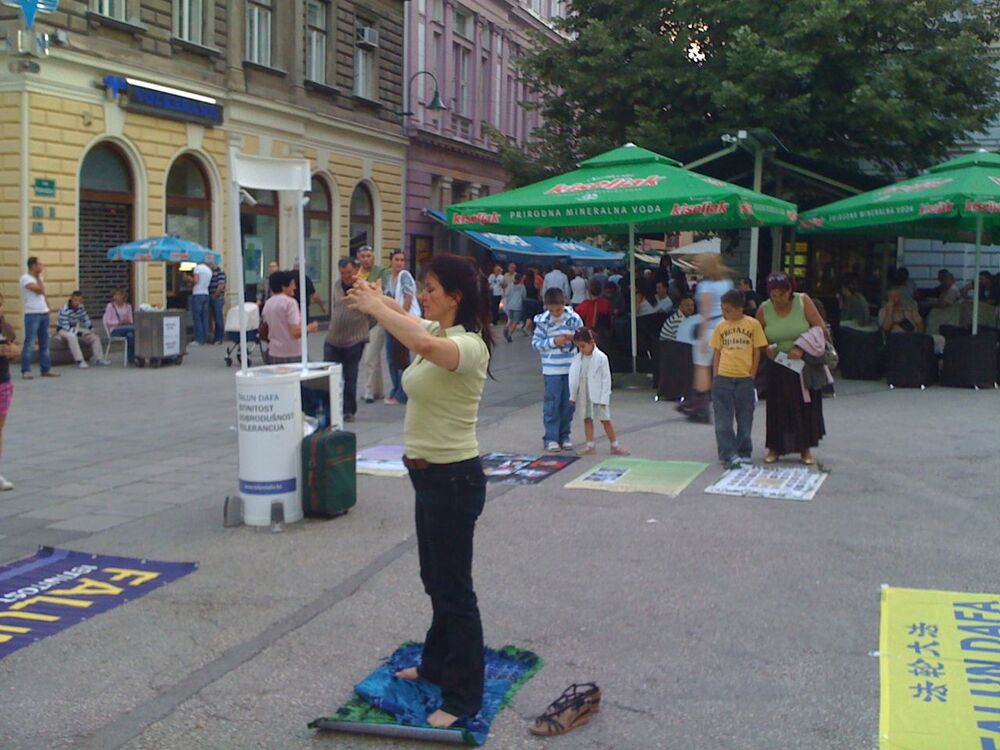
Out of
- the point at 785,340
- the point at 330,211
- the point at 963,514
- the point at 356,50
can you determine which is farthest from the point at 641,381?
the point at 356,50

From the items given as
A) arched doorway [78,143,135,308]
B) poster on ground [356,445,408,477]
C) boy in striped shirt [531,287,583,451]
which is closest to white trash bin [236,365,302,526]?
poster on ground [356,445,408,477]

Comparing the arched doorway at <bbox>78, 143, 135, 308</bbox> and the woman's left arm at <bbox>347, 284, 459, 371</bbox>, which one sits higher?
the arched doorway at <bbox>78, 143, 135, 308</bbox>

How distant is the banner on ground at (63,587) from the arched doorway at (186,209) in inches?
650

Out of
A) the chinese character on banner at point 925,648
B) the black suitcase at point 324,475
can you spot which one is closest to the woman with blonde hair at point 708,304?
the black suitcase at point 324,475

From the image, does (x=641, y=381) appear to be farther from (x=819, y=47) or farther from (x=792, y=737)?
(x=792, y=737)

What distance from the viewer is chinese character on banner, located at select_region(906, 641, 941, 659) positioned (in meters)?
5.32

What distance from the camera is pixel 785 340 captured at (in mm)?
9922

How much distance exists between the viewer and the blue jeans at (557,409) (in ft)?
34.5

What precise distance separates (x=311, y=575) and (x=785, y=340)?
4968 mm

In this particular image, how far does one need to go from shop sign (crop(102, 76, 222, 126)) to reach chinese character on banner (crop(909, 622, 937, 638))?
1786 cm

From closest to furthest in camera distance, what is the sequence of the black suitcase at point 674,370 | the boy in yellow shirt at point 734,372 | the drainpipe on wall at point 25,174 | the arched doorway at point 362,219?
1. the boy in yellow shirt at point 734,372
2. the black suitcase at point 674,370
3. the drainpipe on wall at point 25,174
4. the arched doorway at point 362,219

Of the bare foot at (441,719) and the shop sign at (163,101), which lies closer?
the bare foot at (441,719)

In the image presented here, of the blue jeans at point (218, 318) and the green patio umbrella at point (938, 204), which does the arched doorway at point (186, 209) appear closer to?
the blue jeans at point (218, 318)

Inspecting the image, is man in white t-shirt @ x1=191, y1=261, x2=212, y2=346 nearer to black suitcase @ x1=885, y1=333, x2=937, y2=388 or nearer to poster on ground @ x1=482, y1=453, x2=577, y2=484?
black suitcase @ x1=885, y1=333, x2=937, y2=388
